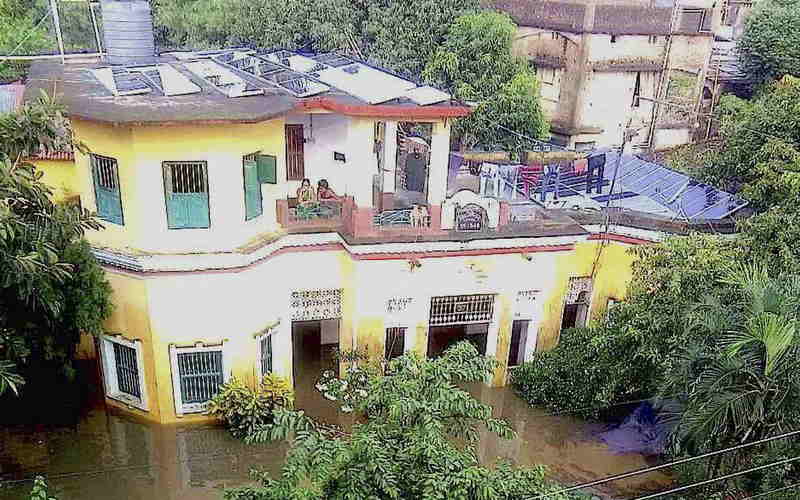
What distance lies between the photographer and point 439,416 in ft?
22.2

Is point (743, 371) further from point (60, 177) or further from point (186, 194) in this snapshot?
point (60, 177)

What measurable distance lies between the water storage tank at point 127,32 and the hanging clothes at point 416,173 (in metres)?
6.39

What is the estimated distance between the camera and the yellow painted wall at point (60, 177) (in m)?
13.5

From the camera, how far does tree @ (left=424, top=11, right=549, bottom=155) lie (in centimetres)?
2067

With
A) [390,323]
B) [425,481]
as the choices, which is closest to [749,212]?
[390,323]

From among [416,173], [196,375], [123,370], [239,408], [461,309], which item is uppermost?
[416,173]

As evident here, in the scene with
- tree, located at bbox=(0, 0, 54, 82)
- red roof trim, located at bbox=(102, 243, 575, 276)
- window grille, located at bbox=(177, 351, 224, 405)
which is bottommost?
window grille, located at bbox=(177, 351, 224, 405)

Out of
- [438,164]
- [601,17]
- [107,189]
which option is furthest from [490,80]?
[107,189]

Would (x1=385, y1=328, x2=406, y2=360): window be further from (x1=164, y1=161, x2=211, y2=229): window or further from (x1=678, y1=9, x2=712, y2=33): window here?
(x1=678, y1=9, x2=712, y2=33): window

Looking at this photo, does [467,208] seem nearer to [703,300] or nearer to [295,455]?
[703,300]

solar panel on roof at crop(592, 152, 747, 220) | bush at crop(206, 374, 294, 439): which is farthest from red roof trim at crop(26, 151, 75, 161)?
solar panel on roof at crop(592, 152, 747, 220)

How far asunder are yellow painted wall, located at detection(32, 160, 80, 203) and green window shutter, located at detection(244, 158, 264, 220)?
164 inches

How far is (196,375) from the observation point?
12945mm

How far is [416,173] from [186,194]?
5.62 meters
